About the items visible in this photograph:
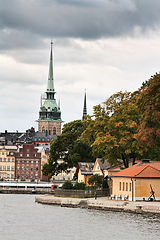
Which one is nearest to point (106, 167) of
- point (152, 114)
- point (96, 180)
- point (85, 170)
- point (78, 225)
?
point (85, 170)

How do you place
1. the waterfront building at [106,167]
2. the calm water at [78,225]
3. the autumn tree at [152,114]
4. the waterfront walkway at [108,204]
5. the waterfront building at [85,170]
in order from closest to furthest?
the calm water at [78,225] < the waterfront walkway at [108,204] < the autumn tree at [152,114] < the waterfront building at [106,167] < the waterfront building at [85,170]

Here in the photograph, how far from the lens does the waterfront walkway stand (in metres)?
61.5

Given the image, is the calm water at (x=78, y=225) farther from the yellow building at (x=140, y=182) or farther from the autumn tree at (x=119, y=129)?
the autumn tree at (x=119, y=129)

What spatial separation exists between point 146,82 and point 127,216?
100 ft

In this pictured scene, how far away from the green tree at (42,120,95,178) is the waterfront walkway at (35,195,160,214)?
22.2 m

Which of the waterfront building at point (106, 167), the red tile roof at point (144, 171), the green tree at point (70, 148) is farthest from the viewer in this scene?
the green tree at point (70, 148)

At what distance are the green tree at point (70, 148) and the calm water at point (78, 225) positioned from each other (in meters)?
35.7

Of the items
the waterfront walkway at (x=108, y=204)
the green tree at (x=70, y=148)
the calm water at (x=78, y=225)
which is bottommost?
the calm water at (x=78, y=225)

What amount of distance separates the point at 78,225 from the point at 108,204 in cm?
1292

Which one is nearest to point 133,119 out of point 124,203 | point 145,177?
point 145,177

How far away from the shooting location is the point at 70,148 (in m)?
108

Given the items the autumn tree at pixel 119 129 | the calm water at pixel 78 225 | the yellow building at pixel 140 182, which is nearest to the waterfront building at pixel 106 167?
the autumn tree at pixel 119 129

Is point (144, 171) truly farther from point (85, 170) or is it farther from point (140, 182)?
point (85, 170)

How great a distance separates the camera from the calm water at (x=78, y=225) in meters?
48.4
